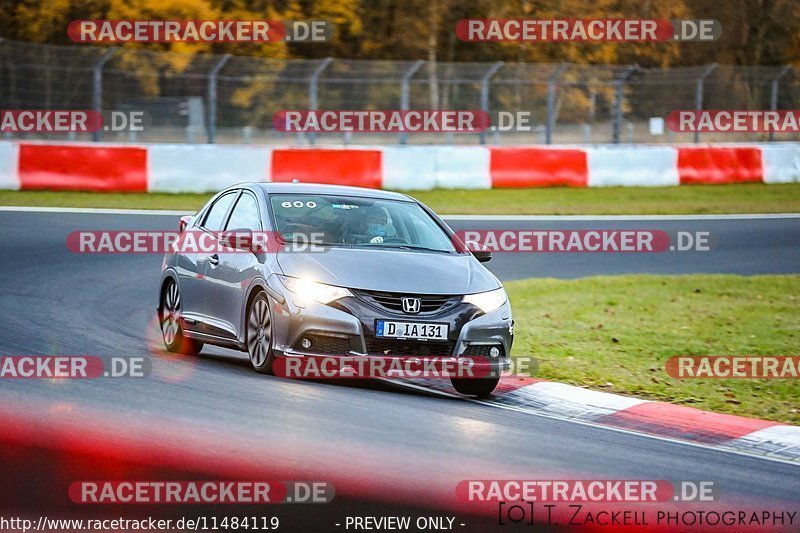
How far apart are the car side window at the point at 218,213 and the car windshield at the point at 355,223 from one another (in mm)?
663

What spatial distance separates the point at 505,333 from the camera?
9414 mm

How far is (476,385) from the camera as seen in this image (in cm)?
966

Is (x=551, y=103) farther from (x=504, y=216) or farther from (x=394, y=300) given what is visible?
(x=394, y=300)

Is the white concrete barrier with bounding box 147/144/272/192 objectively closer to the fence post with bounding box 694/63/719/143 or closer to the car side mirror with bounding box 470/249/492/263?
the fence post with bounding box 694/63/719/143

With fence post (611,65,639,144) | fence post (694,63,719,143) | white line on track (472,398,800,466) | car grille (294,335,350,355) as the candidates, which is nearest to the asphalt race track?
white line on track (472,398,800,466)

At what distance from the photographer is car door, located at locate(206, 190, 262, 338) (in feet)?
32.0

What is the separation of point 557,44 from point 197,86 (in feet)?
50.4

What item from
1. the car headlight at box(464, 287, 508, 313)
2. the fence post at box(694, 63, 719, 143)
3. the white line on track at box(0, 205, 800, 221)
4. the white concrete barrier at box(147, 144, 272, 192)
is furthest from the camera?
the fence post at box(694, 63, 719, 143)

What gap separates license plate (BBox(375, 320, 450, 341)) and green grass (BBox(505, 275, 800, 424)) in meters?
1.96

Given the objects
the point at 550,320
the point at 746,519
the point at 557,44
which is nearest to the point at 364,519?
the point at 746,519

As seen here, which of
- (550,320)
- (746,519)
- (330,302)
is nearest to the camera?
(746,519)

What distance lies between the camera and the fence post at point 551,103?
26641 mm

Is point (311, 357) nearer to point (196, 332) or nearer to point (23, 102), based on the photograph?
point (196, 332)

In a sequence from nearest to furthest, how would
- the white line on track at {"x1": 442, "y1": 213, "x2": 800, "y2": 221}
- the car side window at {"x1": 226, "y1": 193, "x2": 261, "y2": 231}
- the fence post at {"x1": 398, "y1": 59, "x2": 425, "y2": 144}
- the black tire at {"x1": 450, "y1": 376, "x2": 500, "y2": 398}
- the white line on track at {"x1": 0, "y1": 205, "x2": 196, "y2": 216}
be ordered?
the black tire at {"x1": 450, "y1": 376, "x2": 500, "y2": 398}
the car side window at {"x1": 226, "y1": 193, "x2": 261, "y2": 231}
the white line on track at {"x1": 0, "y1": 205, "x2": 196, "y2": 216}
the white line on track at {"x1": 442, "y1": 213, "x2": 800, "y2": 221}
the fence post at {"x1": 398, "y1": 59, "x2": 425, "y2": 144}
